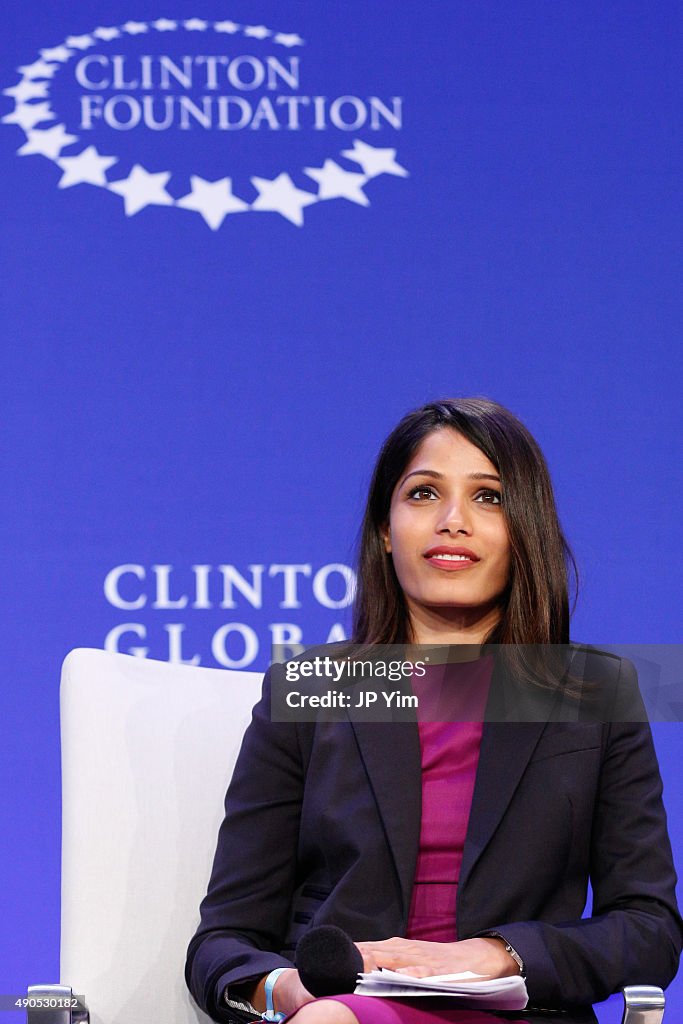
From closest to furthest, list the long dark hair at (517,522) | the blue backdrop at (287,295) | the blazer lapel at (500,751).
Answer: the blazer lapel at (500,751) < the long dark hair at (517,522) < the blue backdrop at (287,295)

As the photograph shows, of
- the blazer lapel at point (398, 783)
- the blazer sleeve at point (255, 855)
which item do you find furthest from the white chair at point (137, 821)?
the blazer lapel at point (398, 783)

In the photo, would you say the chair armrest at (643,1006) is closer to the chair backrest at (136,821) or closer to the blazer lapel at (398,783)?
the blazer lapel at (398,783)

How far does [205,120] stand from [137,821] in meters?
1.14

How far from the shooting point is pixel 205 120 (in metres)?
2.24

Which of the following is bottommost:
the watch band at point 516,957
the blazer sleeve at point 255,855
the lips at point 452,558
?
the watch band at point 516,957

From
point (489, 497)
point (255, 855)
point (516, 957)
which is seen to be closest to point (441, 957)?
point (516, 957)

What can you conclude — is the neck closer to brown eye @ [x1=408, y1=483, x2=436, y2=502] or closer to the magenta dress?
the magenta dress

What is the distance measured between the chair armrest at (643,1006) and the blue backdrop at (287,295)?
2.57 feet

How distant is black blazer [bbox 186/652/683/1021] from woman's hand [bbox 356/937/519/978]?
0.08ft

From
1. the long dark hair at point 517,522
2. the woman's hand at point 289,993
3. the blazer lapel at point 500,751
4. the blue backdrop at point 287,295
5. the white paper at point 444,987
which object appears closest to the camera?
the white paper at point 444,987

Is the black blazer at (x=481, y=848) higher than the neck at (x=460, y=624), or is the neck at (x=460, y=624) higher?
the neck at (x=460, y=624)

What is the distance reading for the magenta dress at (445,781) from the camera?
159 cm

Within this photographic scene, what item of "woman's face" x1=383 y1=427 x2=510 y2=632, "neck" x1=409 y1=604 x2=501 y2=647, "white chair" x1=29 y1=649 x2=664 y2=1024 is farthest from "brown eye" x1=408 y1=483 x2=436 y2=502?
"white chair" x1=29 y1=649 x2=664 y2=1024

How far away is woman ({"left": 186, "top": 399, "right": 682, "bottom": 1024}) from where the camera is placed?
5.00 ft
